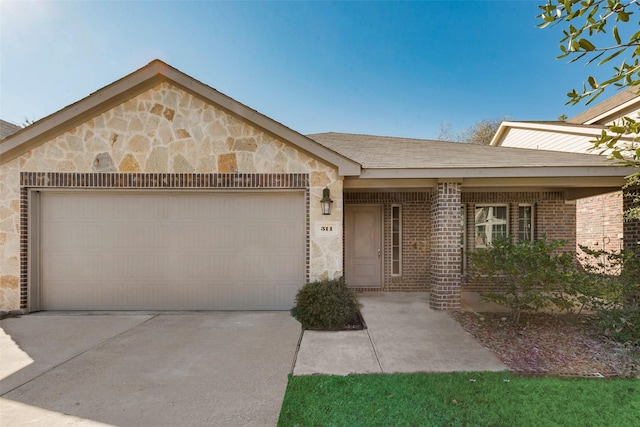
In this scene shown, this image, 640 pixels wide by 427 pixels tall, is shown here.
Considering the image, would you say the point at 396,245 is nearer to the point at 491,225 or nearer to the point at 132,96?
the point at 491,225

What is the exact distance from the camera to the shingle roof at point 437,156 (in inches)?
236

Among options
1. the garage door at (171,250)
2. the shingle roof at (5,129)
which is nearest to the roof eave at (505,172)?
the garage door at (171,250)

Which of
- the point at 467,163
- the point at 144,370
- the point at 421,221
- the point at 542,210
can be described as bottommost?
the point at 144,370

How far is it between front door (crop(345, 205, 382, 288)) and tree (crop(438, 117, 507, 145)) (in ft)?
65.6

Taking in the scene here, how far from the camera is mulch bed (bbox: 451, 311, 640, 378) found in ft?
12.1

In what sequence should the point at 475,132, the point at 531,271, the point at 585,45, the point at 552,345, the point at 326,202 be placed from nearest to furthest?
the point at 585,45
the point at 552,345
the point at 531,271
the point at 326,202
the point at 475,132

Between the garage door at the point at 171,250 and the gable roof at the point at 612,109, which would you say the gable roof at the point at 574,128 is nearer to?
the gable roof at the point at 612,109

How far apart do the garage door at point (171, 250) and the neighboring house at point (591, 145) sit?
297 inches

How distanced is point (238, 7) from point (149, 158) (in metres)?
4.58

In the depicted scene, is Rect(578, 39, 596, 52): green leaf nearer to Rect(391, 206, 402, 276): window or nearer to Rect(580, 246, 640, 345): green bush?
Rect(580, 246, 640, 345): green bush

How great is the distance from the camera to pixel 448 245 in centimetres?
607

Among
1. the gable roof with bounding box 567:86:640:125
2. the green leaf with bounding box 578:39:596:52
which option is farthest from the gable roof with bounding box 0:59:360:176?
the gable roof with bounding box 567:86:640:125

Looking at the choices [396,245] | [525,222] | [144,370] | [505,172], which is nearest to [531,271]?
[505,172]

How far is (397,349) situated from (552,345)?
226 centimetres
